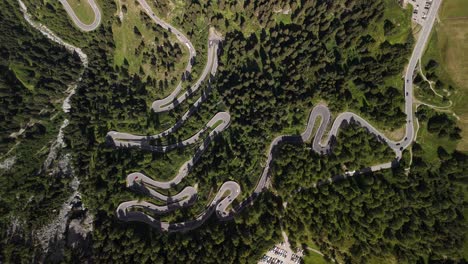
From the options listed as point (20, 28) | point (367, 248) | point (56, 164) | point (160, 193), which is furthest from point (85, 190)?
point (367, 248)

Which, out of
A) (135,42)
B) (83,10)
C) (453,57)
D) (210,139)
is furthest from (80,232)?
(453,57)

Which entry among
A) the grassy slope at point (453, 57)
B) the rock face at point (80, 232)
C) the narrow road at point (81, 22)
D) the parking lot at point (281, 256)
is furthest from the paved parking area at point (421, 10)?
the rock face at point (80, 232)

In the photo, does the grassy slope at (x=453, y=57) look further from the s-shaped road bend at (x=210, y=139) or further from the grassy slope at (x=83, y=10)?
the grassy slope at (x=83, y=10)

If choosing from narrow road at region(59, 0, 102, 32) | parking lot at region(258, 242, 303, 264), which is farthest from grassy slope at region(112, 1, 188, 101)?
parking lot at region(258, 242, 303, 264)

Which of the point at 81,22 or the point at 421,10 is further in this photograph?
the point at 81,22

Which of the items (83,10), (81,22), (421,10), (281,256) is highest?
(83,10)

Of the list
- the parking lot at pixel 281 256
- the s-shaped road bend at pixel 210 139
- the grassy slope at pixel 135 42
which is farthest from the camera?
the grassy slope at pixel 135 42

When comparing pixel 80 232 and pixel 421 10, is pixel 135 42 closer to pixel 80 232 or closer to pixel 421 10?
pixel 80 232

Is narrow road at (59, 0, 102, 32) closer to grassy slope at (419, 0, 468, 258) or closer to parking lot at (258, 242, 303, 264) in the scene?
parking lot at (258, 242, 303, 264)
